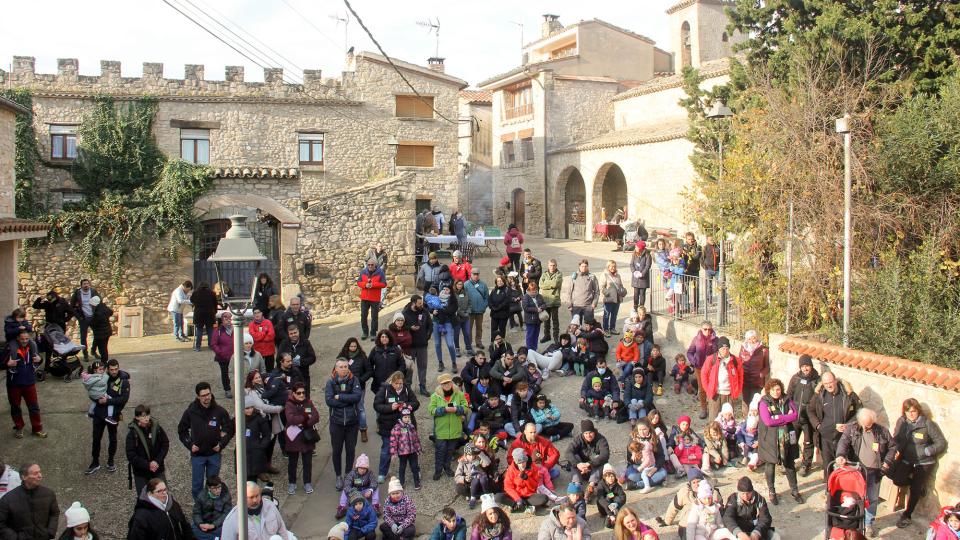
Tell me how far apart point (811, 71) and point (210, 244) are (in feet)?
50.7

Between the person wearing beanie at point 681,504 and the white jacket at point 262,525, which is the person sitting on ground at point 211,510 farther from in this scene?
the person wearing beanie at point 681,504

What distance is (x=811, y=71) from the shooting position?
40.0ft

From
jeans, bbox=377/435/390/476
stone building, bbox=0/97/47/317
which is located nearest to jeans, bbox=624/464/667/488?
jeans, bbox=377/435/390/476

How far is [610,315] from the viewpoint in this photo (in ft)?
46.5

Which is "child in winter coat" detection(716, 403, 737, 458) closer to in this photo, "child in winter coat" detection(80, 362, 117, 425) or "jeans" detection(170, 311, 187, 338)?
"child in winter coat" detection(80, 362, 117, 425)

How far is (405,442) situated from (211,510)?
244 cm

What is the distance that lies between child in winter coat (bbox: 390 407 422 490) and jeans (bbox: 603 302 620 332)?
5610 millimetres

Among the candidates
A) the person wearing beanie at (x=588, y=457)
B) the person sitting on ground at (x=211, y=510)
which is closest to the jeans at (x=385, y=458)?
the person sitting on ground at (x=211, y=510)

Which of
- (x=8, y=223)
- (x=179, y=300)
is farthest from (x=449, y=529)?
(x=8, y=223)

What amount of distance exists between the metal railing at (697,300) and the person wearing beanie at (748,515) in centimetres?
479

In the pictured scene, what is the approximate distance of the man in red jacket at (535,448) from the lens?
373 inches

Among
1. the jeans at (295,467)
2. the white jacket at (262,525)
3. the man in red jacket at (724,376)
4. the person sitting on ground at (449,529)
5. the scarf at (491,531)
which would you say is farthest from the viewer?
the man in red jacket at (724,376)

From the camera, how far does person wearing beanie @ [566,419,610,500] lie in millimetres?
9211

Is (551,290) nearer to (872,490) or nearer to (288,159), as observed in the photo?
(872,490)
